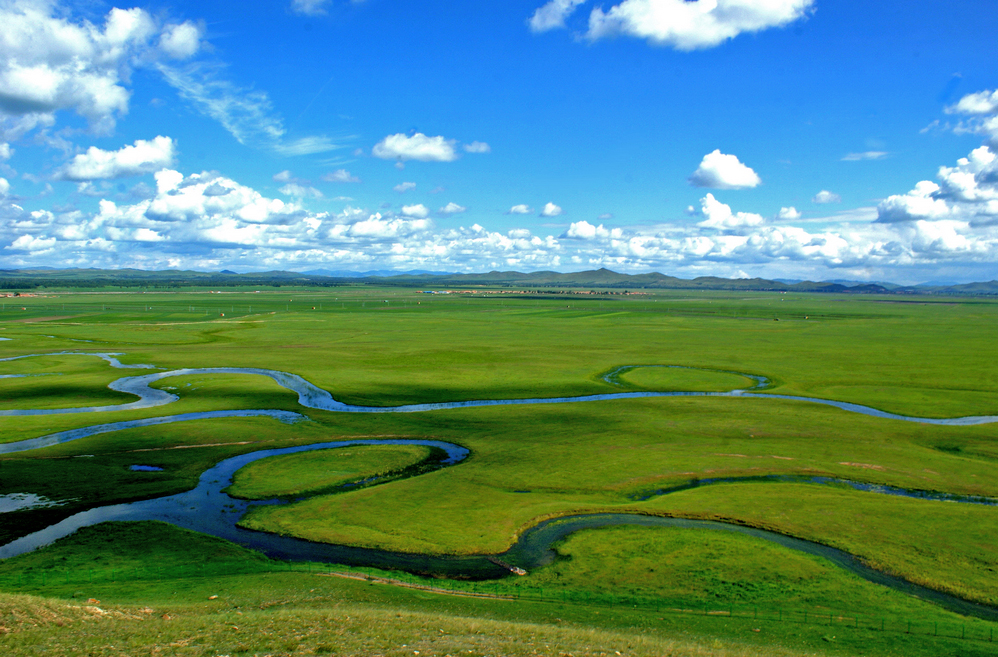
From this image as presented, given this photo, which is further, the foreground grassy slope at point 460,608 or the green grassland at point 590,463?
the green grassland at point 590,463

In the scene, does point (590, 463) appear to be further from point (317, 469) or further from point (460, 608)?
point (460, 608)

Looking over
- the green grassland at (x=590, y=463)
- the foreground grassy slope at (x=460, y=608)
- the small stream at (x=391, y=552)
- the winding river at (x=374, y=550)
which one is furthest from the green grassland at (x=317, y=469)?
the foreground grassy slope at (x=460, y=608)

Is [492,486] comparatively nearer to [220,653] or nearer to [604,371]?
[220,653]

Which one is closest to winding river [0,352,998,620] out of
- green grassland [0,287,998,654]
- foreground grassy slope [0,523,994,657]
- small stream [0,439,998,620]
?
small stream [0,439,998,620]

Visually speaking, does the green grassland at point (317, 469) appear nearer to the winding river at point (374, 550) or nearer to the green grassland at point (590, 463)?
the green grassland at point (590, 463)

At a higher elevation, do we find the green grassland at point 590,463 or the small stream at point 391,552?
the green grassland at point 590,463

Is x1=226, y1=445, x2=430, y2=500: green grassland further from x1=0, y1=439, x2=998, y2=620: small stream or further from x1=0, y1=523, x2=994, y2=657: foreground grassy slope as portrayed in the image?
x1=0, y1=523, x2=994, y2=657: foreground grassy slope

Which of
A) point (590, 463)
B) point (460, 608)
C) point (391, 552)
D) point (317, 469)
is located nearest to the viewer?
point (460, 608)

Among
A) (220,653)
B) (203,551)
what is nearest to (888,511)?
(220,653)

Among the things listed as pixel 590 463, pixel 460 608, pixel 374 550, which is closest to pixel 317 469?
pixel 374 550

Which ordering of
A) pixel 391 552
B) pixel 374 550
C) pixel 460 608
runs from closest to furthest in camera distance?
pixel 460 608, pixel 391 552, pixel 374 550
